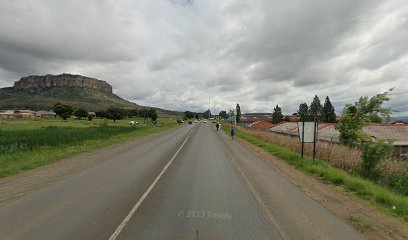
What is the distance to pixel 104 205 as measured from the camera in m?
6.68

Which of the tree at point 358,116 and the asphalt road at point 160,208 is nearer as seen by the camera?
the asphalt road at point 160,208

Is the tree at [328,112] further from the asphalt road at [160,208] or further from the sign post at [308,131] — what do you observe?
the asphalt road at [160,208]

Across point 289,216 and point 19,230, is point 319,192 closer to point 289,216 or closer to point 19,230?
point 289,216

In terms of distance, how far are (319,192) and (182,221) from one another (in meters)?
5.07

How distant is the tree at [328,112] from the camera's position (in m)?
99.0

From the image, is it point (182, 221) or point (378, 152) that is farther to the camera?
point (378, 152)

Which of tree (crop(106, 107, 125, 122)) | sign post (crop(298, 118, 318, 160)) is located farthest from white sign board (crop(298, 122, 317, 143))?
tree (crop(106, 107, 125, 122))

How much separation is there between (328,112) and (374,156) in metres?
98.3

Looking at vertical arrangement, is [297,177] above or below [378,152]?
below

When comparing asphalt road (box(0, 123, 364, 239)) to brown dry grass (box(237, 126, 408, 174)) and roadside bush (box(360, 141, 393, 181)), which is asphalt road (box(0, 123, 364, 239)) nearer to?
roadside bush (box(360, 141, 393, 181))

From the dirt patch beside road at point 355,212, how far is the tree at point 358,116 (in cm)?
712

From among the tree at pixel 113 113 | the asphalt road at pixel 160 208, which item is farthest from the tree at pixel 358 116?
the tree at pixel 113 113

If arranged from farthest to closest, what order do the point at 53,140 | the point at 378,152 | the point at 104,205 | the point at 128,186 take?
the point at 53,140 < the point at 378,152 < the point at 128,186 < the point at 104,205

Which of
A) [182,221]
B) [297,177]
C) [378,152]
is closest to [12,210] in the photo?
[182,221]
